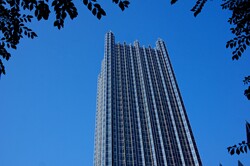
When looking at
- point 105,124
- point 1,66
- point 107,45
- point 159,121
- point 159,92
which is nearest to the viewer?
point 1,66

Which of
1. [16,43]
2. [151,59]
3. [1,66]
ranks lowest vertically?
[1,66]

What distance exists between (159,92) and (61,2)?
3633 inches

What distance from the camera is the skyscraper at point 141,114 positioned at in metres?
73.9

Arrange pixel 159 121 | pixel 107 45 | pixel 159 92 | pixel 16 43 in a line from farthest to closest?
pixel 107 45 < pixel 159 92 < pixel 159 121 < pixel 16 43

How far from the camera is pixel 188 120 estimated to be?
290ft

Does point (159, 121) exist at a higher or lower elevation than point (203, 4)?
higher

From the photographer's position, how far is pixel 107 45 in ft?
356

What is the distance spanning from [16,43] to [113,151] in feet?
229

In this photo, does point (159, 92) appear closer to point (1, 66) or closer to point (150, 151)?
point (150, 151)

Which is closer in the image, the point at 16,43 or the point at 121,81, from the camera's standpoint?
the point at 16,43

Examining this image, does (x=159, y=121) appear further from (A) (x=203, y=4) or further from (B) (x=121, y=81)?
(A) (x=203, y=4)

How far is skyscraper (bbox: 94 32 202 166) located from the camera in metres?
73.9

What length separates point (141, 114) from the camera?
284 feet

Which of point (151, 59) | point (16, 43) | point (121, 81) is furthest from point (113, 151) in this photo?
point (16, 43)
